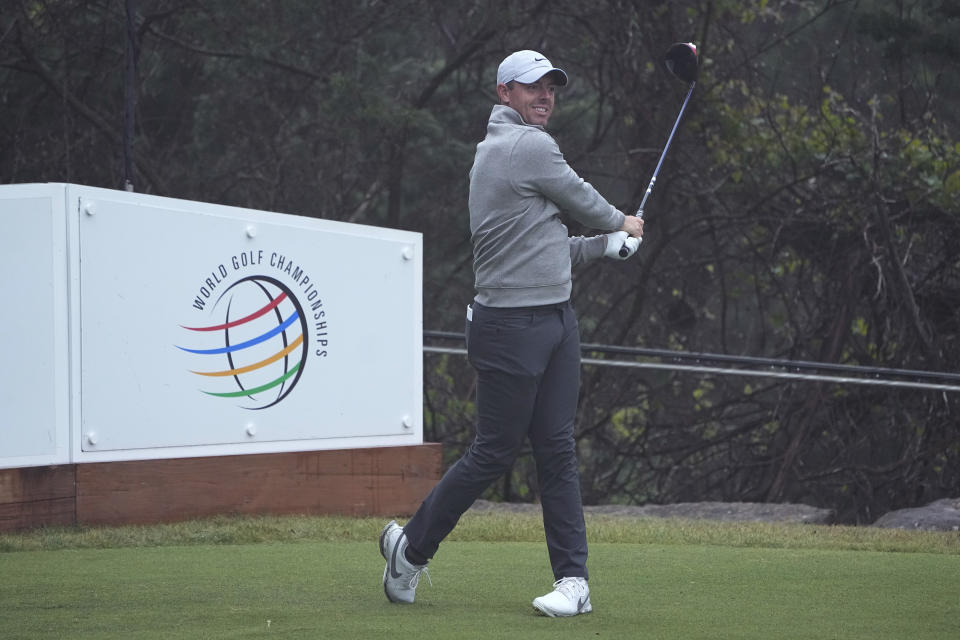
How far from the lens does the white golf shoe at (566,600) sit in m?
4.37

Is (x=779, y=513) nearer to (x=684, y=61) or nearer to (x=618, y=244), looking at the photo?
(x=684, y=61)

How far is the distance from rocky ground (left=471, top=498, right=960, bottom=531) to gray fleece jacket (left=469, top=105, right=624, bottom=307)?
13.8 ft

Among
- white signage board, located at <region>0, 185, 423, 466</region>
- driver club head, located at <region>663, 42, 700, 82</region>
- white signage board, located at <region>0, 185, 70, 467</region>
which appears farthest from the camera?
white signage board, located at <region>0, 185, 423, 466</region>

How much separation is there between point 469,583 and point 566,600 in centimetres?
80

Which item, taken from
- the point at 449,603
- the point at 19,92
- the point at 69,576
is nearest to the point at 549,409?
the point at 449,603

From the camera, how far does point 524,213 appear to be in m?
4.54

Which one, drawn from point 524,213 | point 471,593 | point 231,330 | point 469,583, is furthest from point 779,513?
point 524,213

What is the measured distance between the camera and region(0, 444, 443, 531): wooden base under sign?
6.36 metres

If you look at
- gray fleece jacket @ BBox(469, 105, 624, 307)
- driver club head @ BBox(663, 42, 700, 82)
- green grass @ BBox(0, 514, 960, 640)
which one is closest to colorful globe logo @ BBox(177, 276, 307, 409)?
green grass @ BBox(0, 514, 960, 640)

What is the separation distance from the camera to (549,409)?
460cm

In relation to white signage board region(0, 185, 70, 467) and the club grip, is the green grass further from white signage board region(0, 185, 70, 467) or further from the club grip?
the club grip

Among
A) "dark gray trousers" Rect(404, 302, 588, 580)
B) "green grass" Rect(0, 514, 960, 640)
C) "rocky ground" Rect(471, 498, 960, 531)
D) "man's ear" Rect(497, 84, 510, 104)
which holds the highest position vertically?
"man's ear" Rect(497, 84, 510, 104)

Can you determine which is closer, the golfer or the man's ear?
the golfer

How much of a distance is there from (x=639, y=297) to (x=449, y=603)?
991 centimetres
